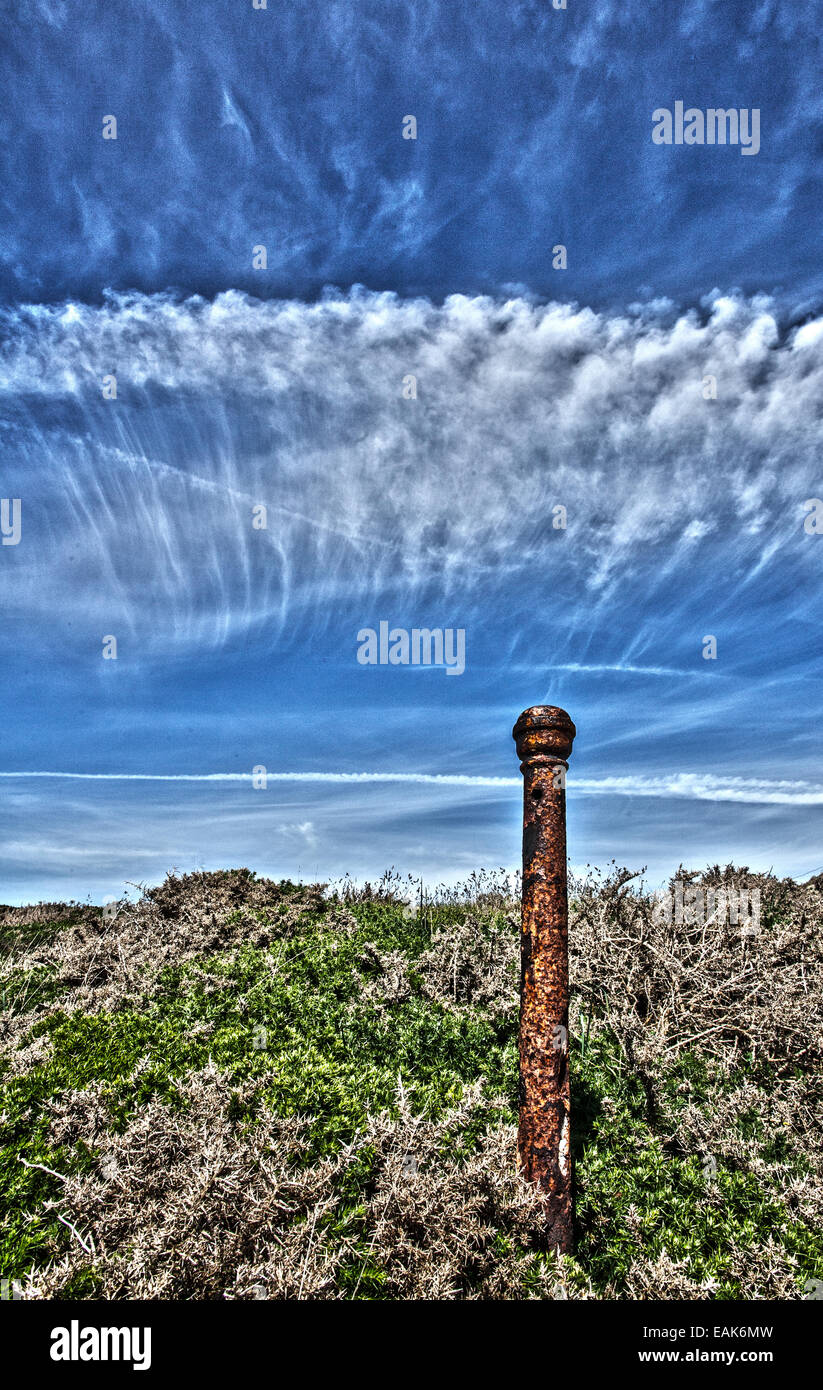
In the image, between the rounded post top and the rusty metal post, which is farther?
the rounded post top

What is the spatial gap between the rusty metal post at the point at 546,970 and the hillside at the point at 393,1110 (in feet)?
0.71

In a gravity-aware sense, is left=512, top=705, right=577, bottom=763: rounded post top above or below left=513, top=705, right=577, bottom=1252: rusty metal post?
above

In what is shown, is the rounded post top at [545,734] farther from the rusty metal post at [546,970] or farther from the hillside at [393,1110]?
the hillside at [393,1110]

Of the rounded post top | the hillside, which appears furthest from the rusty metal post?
the hillside

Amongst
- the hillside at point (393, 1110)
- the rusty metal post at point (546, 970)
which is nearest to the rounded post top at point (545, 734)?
the rusty metal post at point (546, 970)

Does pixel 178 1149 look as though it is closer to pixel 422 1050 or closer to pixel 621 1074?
pixel 422 1050

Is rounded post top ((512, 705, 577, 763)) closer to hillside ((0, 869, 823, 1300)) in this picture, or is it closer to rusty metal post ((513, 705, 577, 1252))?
rusty metal post ((513, 705, 577, 1252))

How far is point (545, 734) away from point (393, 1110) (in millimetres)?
3028

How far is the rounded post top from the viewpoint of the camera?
14.8 feet

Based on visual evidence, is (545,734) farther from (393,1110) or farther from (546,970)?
(393,1110)

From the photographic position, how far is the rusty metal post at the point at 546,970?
4.20 meters

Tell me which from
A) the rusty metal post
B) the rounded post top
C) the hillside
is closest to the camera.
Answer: the hillside
